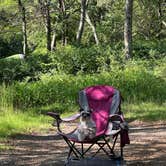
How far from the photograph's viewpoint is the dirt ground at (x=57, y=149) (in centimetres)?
637

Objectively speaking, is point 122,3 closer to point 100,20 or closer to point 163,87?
point 100,20

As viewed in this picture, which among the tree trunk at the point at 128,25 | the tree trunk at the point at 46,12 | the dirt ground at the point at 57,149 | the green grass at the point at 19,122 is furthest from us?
the tree trunk at the point at 46,12

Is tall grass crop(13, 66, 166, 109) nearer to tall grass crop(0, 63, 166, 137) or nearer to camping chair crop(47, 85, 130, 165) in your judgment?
tall grass crop(0, 63, 166, 137)

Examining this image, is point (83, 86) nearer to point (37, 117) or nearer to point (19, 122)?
point (37, 117)

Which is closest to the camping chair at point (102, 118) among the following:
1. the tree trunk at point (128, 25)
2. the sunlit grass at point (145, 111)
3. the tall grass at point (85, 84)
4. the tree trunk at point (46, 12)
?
the sunlit grass at point (145, 111)

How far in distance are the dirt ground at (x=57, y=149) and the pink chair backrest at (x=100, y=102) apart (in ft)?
2.00

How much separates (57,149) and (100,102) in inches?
54.6

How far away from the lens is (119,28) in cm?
3375

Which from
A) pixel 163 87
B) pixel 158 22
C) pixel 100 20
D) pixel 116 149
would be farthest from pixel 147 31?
pixel 116 149

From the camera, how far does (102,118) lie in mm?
6105

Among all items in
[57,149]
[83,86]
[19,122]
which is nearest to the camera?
[57,149]

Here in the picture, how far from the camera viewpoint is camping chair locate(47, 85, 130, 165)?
5676mm

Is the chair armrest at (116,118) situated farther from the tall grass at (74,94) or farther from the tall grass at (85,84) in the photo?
the tall grass at (85,84)

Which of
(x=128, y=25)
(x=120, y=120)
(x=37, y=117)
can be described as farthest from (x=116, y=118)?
(x=128, y=25)
